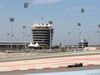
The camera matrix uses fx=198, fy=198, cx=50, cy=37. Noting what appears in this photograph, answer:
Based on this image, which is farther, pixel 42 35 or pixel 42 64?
pixel 42 35

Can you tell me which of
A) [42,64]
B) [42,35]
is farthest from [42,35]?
[42,64]

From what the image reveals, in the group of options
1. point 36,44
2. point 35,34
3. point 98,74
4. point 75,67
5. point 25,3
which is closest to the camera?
point 98,74

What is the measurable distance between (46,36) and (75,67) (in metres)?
157

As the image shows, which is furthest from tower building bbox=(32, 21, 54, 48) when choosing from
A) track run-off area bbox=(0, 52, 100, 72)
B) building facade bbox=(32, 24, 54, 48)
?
track run-off area bbox=(0, 52, 100, 72)

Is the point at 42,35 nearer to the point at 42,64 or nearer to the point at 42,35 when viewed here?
the point at 42,35

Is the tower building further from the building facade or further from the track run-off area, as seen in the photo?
the track run-off area

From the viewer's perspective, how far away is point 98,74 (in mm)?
15344

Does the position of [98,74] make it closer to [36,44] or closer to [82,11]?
[82,11]

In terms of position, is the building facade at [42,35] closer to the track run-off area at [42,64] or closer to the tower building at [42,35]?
the tower building at [42,35]

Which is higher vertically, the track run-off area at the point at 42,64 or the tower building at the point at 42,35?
the tower building at the point at 42,35

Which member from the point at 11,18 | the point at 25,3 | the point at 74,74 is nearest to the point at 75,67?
the point at 74,74

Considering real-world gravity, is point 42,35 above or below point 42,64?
above

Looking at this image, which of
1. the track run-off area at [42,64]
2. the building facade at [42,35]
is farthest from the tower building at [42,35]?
the track run-off area at [42,64]

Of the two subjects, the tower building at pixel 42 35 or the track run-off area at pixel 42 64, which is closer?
the track run-off area at pixel 42 64
